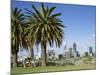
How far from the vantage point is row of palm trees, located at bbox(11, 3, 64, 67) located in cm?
282

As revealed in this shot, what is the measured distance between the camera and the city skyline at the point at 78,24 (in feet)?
10.1

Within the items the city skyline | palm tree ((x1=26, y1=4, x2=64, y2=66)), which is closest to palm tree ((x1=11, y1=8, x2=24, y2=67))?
palm tree ((x1=26, y1=4, x2=64, y2=66))

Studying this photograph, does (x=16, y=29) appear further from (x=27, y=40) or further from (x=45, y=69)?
(x=45, y=69)

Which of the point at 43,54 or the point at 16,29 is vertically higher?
the point at 16,29

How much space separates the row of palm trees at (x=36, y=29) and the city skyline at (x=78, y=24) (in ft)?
0.26

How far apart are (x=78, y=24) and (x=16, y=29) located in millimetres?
916

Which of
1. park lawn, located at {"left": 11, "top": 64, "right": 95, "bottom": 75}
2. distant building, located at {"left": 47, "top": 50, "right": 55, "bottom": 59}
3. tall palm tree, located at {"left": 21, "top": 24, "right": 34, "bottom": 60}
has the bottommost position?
park lawn, located at {"left": 11, "top": 64, "right": 95, "bottom": 75}

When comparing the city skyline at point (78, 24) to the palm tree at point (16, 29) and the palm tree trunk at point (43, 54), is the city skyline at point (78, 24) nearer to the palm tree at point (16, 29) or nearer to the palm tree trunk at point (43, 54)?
the palm tree trunk at point (43, 54)

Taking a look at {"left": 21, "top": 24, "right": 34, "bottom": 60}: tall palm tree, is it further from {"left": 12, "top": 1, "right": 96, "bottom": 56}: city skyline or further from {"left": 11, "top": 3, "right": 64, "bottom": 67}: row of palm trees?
{"left": 12, "top": 1, "right": 96, "bottom": 56}: city skyline

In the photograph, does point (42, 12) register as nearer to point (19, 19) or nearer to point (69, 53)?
point (19, 19)

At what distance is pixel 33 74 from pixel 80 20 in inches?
40.7

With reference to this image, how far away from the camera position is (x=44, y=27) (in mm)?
2971

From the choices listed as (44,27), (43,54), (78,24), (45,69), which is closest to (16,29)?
(44,27)

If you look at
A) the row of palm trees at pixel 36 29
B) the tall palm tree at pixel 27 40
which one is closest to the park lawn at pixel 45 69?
the row of palm trees at pixel 36 29
